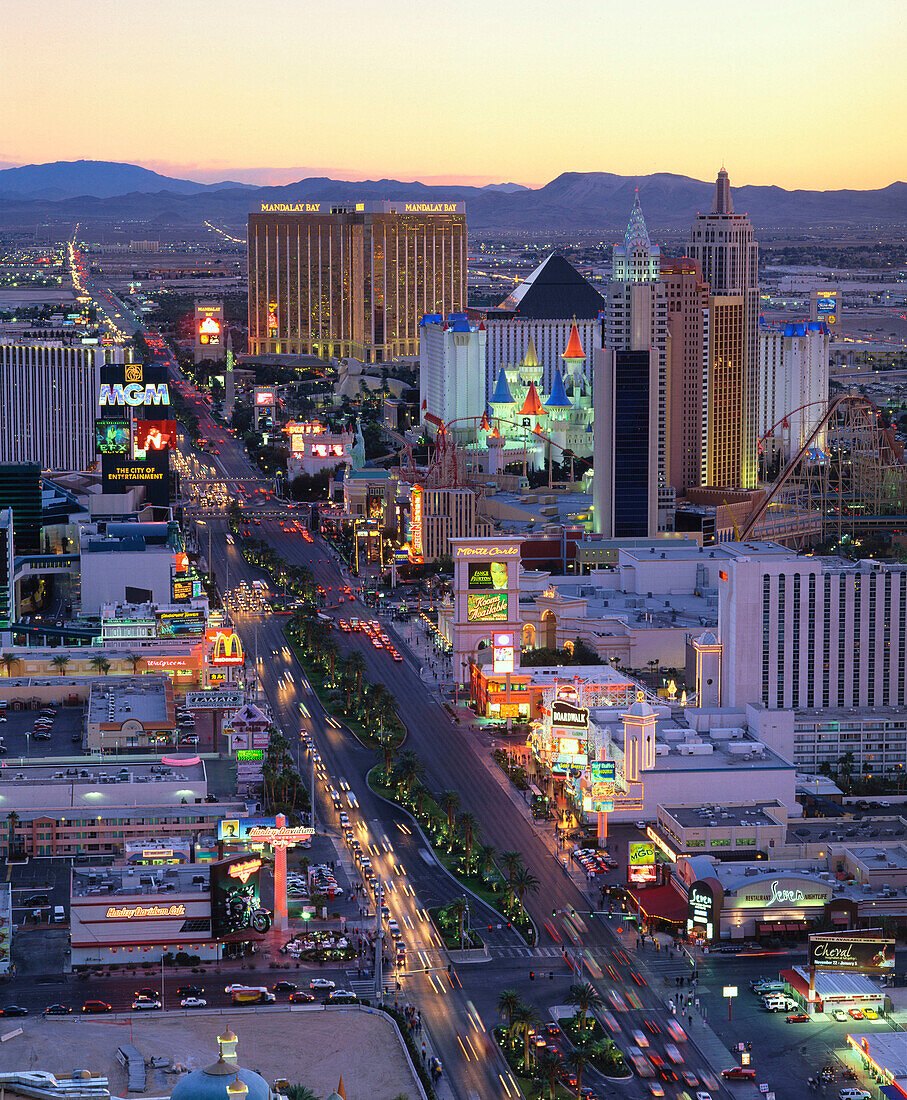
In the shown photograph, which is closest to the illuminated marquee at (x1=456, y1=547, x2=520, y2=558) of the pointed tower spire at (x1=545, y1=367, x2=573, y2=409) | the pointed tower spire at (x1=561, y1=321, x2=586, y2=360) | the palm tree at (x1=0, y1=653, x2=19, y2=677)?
the palm tree at (x1=0, y1=653, x2=19, y2=677)

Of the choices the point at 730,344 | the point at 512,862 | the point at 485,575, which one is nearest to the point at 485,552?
the point at 485,575

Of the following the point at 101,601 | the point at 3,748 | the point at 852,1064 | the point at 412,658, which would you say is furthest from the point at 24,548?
the point at 852,1064

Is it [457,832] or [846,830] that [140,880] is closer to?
[457,832]

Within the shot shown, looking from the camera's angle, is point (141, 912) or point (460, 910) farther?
point (460, 910)

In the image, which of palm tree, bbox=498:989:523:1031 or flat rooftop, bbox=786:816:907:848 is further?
flat rooftop, bbox=786:816:907:848

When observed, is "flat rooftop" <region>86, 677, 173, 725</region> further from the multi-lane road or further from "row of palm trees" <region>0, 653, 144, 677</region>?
the multi-lane road

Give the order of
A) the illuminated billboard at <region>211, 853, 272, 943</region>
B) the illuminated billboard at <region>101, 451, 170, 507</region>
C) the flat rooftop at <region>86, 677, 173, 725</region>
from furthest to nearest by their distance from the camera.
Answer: the illuminated billboard at <region>101, 451, 170, 507</region>, the flat rooftop at <region>86, 677, 173, 725</region>, the illuminated billboard at <region>211, 853, 272, 943</region>

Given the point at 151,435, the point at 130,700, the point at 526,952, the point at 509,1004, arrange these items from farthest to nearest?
1. the point at 151,435
2. the point at 130,700
3. the point at 526,952
4. the point at 509,1004
